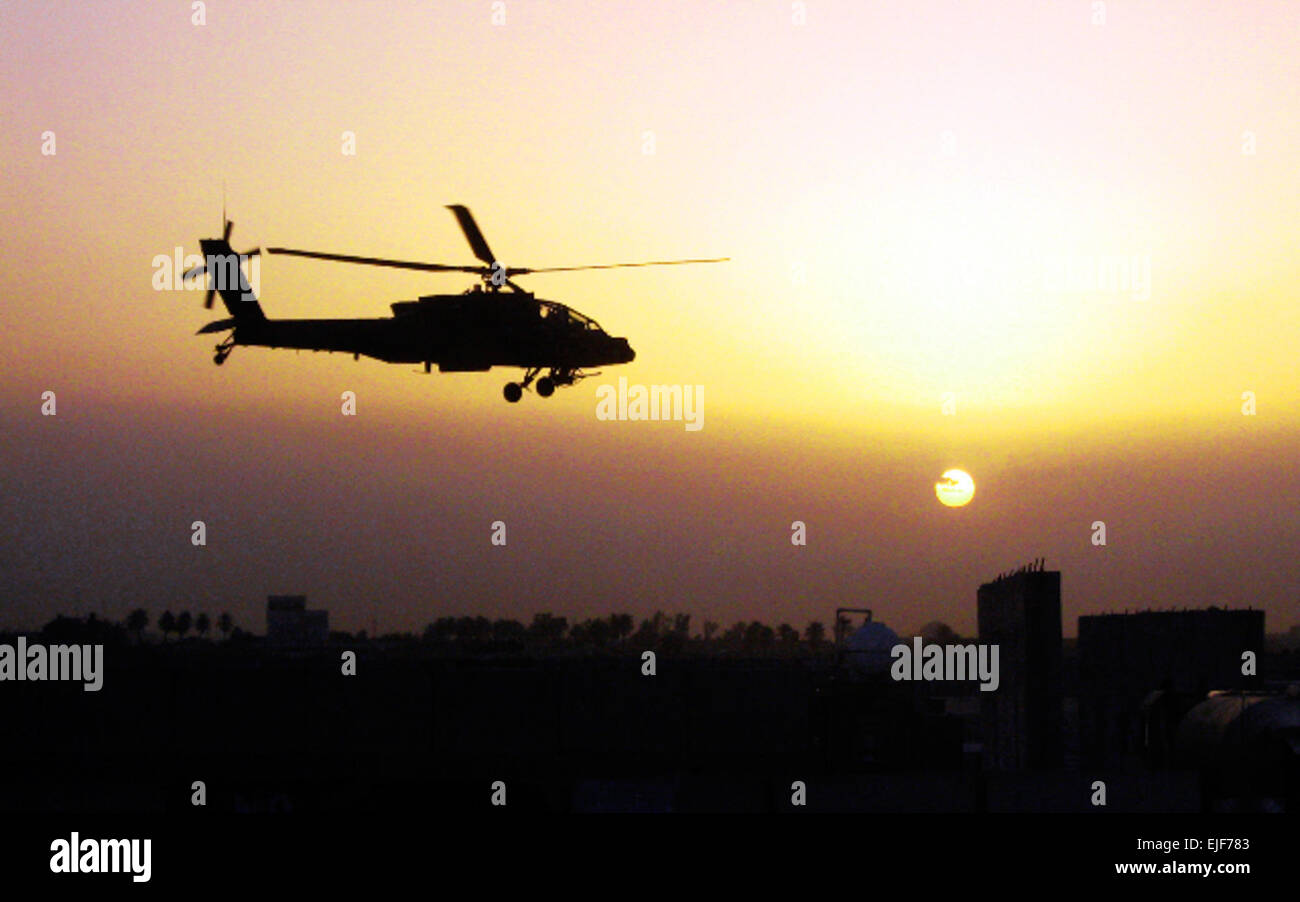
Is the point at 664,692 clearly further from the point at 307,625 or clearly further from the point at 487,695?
the point at 307,625

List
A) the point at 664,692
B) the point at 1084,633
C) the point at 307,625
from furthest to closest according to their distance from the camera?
the point at 307,625, the point at 1084,633, the point at 664,692

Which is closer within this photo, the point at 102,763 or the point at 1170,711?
the point at 1170,711

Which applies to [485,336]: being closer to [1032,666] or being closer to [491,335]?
[491,335]

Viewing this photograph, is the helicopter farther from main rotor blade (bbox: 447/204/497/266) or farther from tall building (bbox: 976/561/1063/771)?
tall building (bbox: 976/561/1063/771)

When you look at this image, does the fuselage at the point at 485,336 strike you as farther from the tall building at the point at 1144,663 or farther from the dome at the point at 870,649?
the tall building at the point at 1144,663

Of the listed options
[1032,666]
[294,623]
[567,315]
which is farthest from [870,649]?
[294,623]

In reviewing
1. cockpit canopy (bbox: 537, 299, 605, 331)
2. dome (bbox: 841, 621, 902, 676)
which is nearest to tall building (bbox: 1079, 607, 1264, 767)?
dome (bbox: 841, 621, 902, 676)
